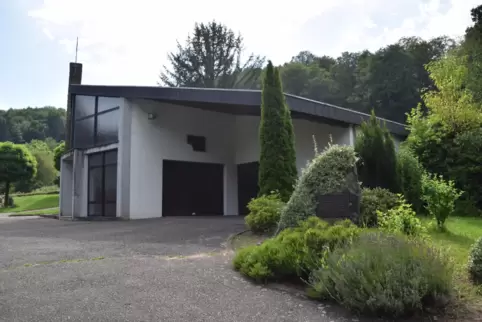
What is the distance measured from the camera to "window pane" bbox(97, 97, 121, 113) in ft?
46.8

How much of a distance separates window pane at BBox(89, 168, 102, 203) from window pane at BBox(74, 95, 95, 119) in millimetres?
2228

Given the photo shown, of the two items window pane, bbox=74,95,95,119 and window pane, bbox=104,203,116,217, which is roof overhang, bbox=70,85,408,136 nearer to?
window pane, bbox=74,95,95,119

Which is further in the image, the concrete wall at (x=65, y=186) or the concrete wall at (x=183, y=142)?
the concrete wall at (x=65, y=186)

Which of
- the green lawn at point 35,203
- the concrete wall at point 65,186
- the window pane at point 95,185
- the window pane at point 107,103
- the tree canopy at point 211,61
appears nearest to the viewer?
the window pane at point 107,103

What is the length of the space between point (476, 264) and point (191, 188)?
474 inches

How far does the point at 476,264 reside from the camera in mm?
4312

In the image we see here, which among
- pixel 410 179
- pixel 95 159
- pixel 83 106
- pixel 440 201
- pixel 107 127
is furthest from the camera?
pixel 83 106

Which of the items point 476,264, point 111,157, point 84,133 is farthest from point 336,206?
point 84,133

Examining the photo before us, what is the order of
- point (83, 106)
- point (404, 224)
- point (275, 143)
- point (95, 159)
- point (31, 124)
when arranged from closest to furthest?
point (404, 224) < point (275, 143) < point (95, 159) < point (83, 106) < point (31, 124)

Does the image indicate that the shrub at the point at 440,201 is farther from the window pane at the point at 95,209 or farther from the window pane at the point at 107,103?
the window pane at the point at 95,209

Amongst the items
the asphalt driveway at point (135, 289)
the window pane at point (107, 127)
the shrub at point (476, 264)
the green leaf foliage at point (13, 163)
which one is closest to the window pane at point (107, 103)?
the window pane at point (107, 127)

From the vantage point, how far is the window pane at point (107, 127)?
14.3 m

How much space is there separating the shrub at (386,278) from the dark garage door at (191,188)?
11.1 meters

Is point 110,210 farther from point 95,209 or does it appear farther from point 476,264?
point 476,264
